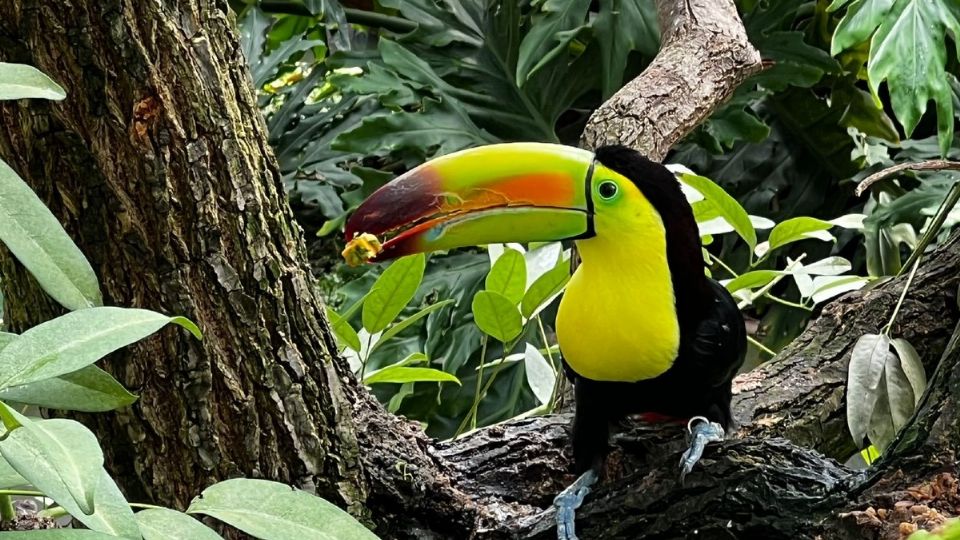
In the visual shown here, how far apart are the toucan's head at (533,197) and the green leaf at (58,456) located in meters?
0.62

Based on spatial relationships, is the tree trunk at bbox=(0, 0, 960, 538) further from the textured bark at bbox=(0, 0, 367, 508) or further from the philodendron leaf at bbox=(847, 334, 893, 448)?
the philodendron leaf at bbox=(847, 334, 893, 448)

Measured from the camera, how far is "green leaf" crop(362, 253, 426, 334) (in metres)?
1.19

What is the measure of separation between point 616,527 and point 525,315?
355mm

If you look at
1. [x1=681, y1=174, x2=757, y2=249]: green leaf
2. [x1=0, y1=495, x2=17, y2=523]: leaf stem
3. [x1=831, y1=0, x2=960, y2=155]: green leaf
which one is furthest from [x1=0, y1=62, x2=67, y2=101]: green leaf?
[x1=831, y1=0, x2=960, y2=155]: green leaf

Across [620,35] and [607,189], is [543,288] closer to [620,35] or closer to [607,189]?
[607,189]

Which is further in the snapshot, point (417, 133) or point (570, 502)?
point (417, 133)

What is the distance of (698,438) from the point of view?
1.08 meters

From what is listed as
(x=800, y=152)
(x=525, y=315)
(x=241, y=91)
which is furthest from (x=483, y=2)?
(x=241, y=91)

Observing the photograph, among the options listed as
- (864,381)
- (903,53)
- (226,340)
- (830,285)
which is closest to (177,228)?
(226,340)

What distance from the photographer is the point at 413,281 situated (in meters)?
1.19

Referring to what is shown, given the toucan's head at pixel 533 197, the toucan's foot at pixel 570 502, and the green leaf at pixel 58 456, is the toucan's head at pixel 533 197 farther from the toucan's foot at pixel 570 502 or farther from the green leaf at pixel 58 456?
the green leaf at pixel 58 456

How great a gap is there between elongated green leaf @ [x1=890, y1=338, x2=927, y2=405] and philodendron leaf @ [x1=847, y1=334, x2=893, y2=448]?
14mm

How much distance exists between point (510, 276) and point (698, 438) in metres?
0.35

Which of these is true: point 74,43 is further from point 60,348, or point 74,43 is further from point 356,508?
point 356,508
